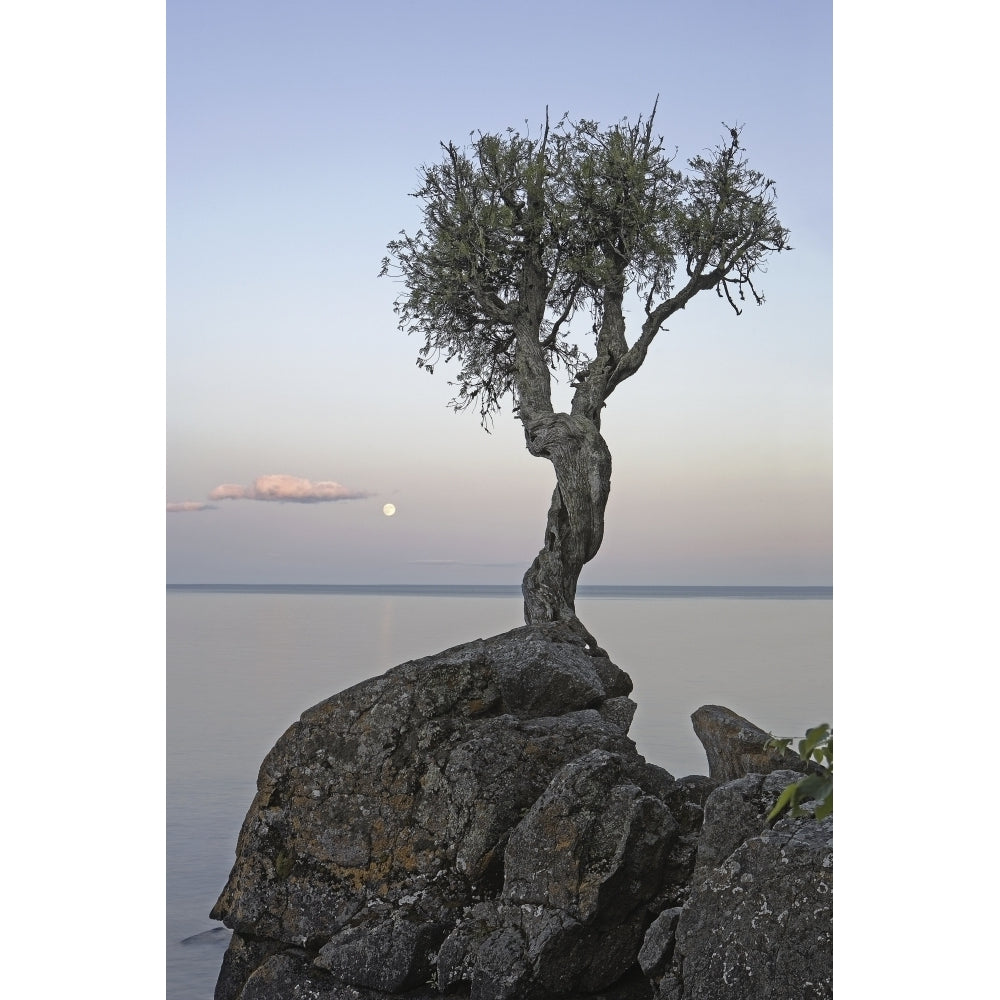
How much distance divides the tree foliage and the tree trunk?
448 millimetres

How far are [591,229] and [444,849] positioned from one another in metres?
8.15

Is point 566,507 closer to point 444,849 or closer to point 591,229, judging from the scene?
point 591,229

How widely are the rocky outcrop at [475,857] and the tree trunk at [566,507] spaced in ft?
17.9

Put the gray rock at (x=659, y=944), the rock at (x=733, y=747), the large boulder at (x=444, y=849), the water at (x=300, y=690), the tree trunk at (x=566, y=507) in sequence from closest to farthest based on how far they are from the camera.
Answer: the gray rock at (x=659, y=944)
the large boulder at (x=444, y=849)
the rock at (x=733, y=747)
the water at (x=300, y=690)
the tree trunk at (x=566, y=507)

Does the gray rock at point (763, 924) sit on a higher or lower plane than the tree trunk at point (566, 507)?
lower

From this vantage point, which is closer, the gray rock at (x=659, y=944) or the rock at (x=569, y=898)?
the gray rock at (x=659, y=944)

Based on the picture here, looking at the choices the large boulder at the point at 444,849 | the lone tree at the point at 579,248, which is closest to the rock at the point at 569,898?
the large boulder at the point at 444,849

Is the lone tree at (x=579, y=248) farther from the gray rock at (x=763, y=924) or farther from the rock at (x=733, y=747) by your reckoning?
the gray rock at (x=763, y=924)

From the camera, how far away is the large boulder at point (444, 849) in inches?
170

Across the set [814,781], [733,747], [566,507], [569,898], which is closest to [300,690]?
[566,507]

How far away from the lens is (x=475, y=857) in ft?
15.9
